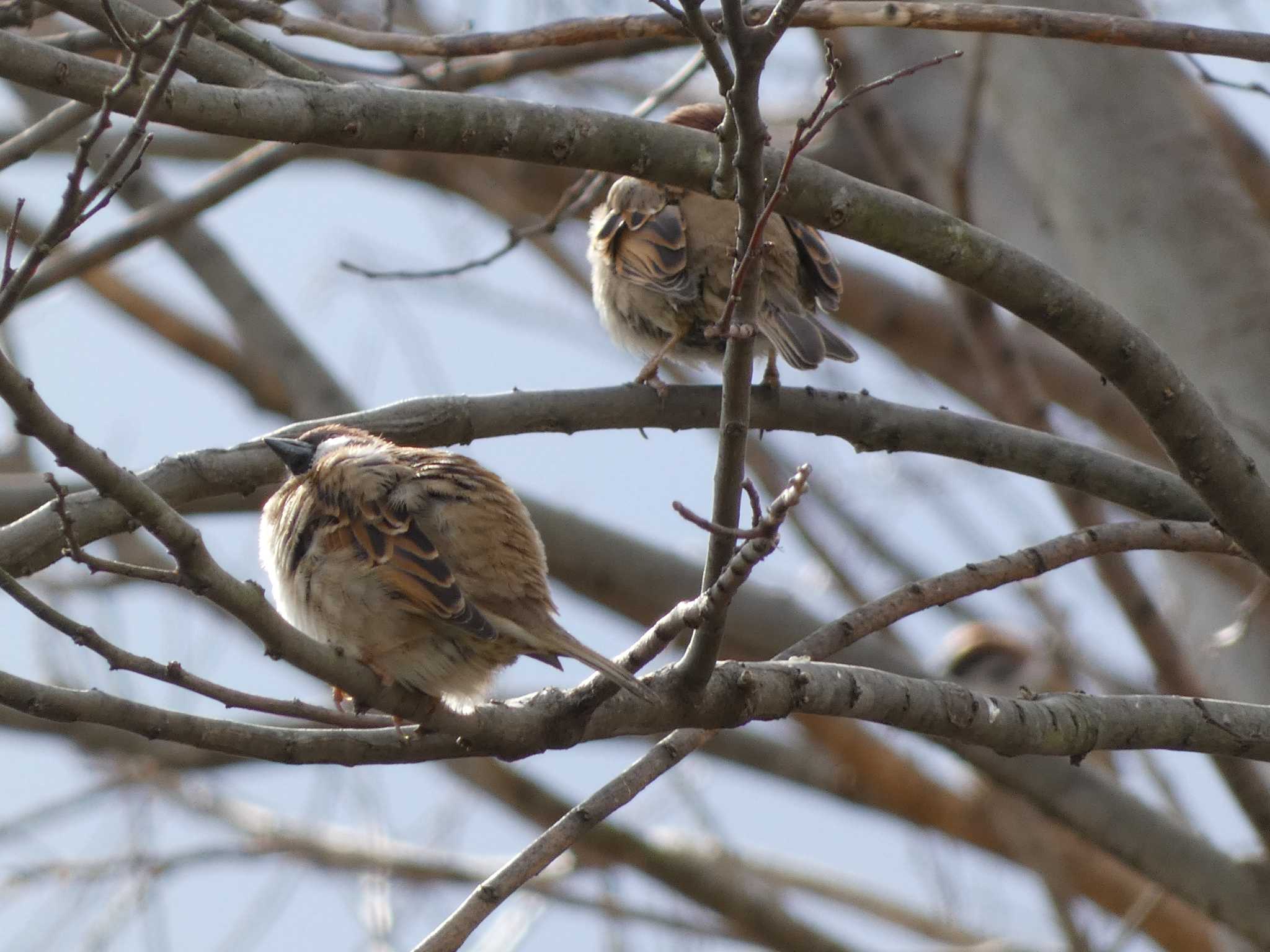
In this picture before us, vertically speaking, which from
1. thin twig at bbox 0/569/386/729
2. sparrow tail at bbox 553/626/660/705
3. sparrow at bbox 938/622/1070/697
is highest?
sparrow at bbox 938/622/1070/697

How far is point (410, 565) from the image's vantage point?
11.6ft

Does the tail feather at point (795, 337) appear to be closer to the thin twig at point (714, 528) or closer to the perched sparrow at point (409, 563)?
the perched sparrow at point (409, 563)

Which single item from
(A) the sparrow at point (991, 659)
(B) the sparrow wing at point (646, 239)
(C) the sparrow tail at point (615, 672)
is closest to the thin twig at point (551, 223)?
(B) the sparrow wing at point (646, 239)

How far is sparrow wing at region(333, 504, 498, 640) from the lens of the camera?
3.41 meters

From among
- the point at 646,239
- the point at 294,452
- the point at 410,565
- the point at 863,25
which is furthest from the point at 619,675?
the point at 646,239

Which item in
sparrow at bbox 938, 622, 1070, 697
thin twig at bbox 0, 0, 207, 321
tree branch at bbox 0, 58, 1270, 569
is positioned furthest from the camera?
sparrow at bbox 938, 622, 1070, 697

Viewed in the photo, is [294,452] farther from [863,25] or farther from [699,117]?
[699,117]

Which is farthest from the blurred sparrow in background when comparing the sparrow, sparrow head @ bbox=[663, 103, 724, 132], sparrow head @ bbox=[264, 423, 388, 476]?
sparrow head @ bbox=[264, 423, 388, 476]

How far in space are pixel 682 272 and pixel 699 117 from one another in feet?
4.48

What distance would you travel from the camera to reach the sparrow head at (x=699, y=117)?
21.1ft

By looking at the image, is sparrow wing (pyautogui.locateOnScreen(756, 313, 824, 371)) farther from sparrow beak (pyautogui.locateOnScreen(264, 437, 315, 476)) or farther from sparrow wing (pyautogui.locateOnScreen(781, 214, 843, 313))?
sparrow beak (pyautogui.locateOnScreen(264, 437, 315, 476))

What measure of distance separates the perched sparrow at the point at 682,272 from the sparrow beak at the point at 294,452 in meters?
1.49

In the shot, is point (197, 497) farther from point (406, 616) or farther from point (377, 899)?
point (377, 899)

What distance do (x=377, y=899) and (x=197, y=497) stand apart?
415 cm
